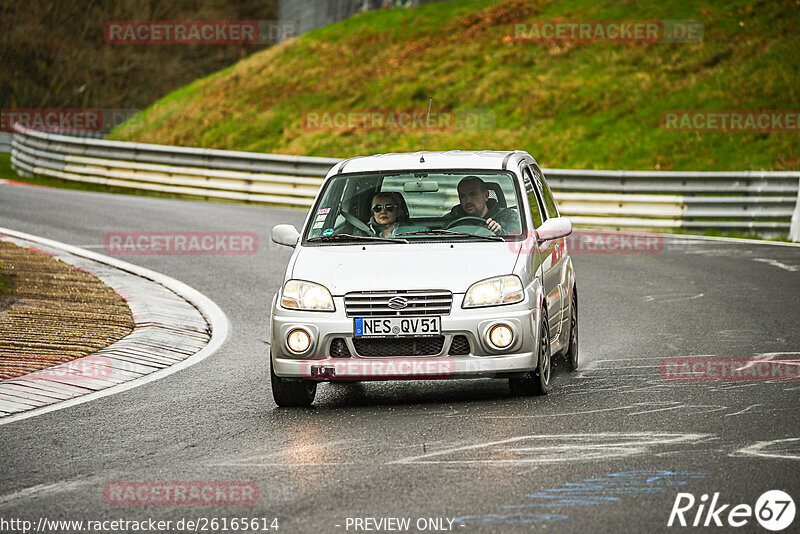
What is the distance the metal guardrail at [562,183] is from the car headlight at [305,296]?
12570 millimetres

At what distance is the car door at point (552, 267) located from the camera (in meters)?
8.64

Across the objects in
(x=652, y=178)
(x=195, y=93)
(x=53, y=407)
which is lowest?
(x=53, y=407)

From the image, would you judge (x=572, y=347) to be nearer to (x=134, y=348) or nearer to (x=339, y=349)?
(x=339, y=349)

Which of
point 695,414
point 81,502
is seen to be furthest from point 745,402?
point 81,502

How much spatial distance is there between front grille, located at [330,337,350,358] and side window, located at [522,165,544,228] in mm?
1850

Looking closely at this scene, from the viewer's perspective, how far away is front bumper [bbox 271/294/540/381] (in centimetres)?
776

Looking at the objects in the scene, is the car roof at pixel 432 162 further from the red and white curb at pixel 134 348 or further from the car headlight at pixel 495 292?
the red and white curb at pixel 134 348

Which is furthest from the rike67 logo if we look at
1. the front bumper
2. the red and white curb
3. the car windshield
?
the red and white curb

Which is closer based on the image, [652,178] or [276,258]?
[276,258]

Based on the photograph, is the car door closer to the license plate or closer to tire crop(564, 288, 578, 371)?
tire crop(564, 288, 578, 371)

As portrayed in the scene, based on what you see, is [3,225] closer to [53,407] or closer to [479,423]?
→ [53,407]

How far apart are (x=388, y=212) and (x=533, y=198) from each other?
117 cm

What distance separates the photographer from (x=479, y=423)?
7352 mm

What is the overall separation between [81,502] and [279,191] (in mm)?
19933
